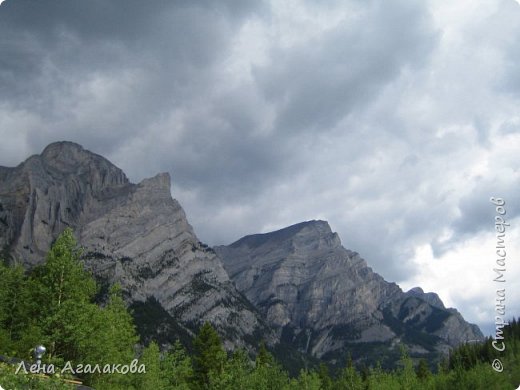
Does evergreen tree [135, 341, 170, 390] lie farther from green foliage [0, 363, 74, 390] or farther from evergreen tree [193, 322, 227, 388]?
green foliage [0, 363, 74, 390]

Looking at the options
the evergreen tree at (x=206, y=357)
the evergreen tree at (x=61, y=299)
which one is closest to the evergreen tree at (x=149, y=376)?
the evergreen tree at (x=61, y=299)

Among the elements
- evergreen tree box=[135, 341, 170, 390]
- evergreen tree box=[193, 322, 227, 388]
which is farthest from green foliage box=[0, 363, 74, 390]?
evergreen tree box=[193, 322, 227, 388]

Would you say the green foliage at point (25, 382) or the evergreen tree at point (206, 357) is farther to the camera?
the evergreen tree at point (206, 357)

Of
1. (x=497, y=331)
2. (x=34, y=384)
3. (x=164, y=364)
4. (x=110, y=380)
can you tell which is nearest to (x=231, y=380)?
(x=164, y=364)

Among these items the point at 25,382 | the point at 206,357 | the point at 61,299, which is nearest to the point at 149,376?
the point at 61,299

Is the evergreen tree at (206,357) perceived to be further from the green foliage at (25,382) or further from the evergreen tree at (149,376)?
the green foliage at (25,382)

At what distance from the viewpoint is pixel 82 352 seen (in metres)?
38.0

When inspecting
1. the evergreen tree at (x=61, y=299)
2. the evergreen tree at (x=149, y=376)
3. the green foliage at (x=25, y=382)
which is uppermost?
the evergreen tree at (x=61, y=299)

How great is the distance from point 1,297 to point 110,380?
50.9 ft

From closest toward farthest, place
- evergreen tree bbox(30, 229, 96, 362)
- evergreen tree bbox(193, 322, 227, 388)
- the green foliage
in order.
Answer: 1. the green foliage
2. evergreen tree bbox(30, 229, 96, 362)
3. evergreen tree bbox(193, 322, 227, 388)

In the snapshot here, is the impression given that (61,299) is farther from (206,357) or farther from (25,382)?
(206,357)

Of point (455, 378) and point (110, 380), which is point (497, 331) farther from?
point (110, 380)

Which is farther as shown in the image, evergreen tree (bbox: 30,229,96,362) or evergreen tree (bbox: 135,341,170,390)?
evergreen tree (bbox: 135,341,170,390)

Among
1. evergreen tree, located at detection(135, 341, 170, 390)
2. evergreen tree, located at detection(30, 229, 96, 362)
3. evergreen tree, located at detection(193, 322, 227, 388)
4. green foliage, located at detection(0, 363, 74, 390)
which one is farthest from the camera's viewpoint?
evergreen tree, located at detection(193, 322, 227, 388)
